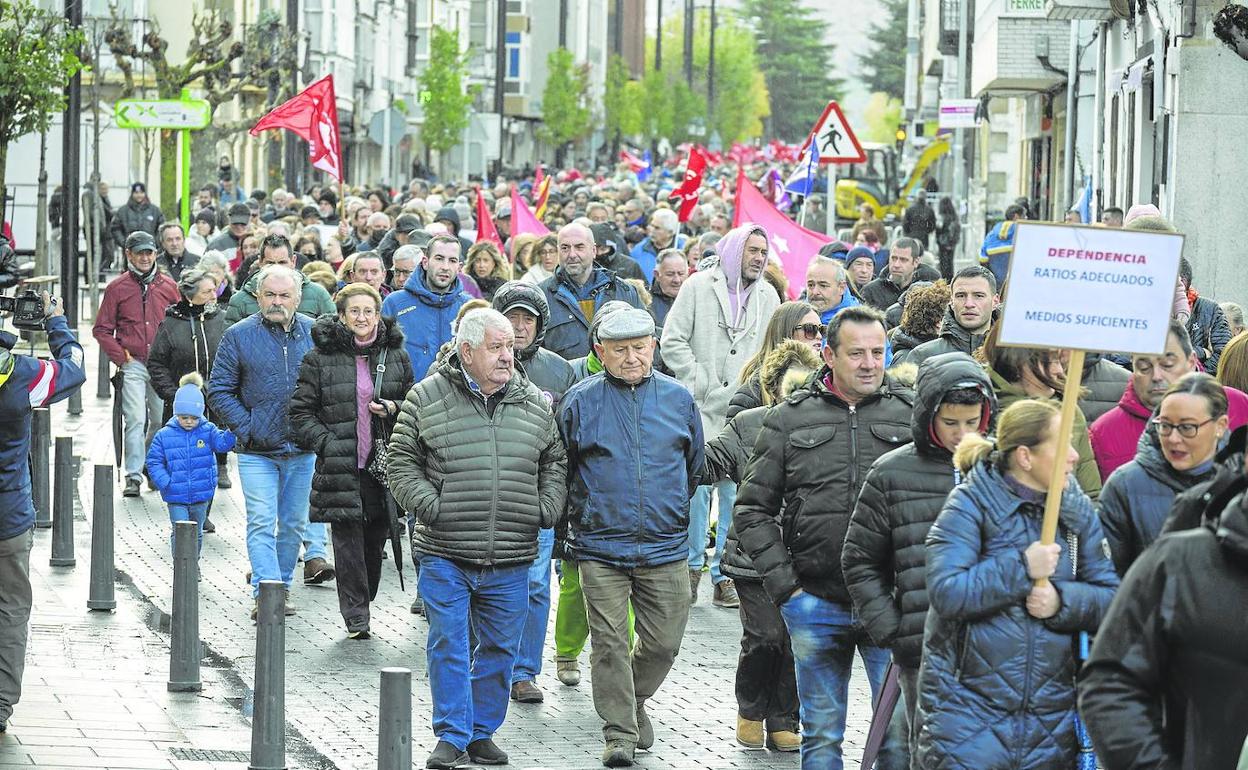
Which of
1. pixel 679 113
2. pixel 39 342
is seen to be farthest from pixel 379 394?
pixel 679 113

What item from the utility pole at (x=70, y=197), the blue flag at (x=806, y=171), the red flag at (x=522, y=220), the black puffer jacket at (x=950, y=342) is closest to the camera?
the black puffer jacket at (x=950, y=342)

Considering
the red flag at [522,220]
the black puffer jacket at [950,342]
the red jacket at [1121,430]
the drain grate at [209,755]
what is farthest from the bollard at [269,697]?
the red flag at [522,220]

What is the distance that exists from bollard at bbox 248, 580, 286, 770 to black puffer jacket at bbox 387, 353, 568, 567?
0.82 m

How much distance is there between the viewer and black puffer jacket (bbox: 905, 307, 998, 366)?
10453mm

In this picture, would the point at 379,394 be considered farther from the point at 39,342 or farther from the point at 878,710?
the point at 39,342

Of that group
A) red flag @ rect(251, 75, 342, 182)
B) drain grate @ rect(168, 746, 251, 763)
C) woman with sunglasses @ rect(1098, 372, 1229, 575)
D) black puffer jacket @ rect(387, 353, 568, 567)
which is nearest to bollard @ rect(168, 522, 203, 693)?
drain grate @ rect(168, 746, 251, 763)

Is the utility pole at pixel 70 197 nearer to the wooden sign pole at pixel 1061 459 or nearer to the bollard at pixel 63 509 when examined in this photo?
the bollard at pixel 63 509

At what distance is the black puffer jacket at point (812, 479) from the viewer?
26.0 ft

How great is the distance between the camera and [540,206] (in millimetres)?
28484

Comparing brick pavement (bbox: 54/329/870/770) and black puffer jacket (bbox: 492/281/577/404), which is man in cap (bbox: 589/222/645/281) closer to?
brick pavement (bbox: 54/329/870/770)

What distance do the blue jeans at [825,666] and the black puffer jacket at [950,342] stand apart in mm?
2645

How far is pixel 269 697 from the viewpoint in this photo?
8469 mm

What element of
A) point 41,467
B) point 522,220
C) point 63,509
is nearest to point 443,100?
point 522,220

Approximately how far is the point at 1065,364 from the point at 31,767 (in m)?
4.03
